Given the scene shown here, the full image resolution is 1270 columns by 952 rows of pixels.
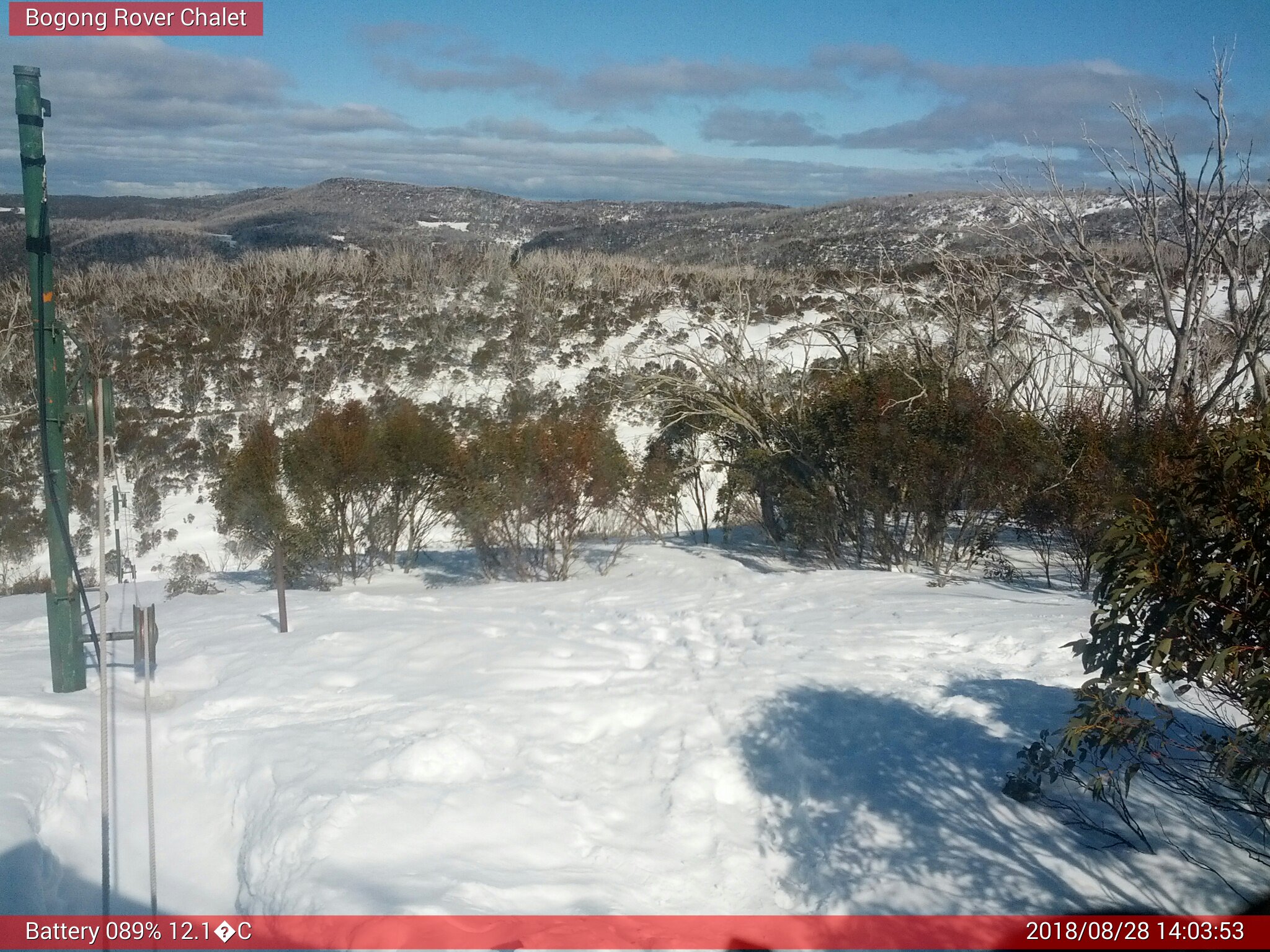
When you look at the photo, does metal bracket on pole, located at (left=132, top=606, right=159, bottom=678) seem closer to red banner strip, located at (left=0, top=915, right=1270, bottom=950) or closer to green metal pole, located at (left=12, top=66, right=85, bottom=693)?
green metal pole, located at (left=12, top=66, right=85, bottom=693)

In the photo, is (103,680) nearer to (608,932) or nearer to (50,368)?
(608,932)

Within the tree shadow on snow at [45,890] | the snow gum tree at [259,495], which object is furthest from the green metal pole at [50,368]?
the snow gum tree at [259,495]

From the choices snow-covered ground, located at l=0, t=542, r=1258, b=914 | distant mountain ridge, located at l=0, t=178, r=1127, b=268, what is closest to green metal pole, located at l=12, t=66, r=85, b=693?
snow-covered ground, located at l=0, t=542, r=1258, b=914

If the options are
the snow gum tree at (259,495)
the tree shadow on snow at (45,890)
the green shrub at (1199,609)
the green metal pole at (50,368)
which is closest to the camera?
the green shrub at (1199,609)

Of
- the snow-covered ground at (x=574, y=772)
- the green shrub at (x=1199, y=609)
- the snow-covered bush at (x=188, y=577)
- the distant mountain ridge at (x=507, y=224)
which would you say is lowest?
the snow-covered bush at (x=188, y=577)

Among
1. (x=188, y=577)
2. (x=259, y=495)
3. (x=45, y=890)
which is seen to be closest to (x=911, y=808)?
(x=45, y=890)

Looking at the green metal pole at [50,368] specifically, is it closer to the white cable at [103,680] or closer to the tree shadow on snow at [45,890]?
the white cable at [103,680]

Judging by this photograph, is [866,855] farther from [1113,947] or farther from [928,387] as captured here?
[928,387]
